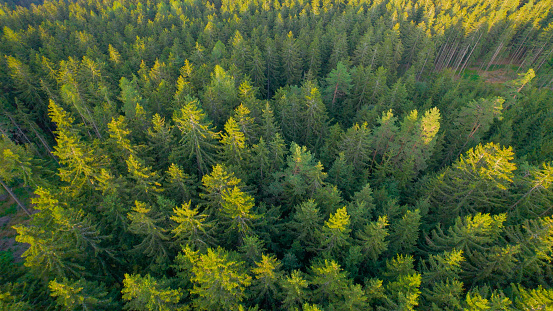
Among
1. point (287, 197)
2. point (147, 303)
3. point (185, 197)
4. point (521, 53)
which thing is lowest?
point (521, 53)

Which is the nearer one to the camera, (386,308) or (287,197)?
(386,308)

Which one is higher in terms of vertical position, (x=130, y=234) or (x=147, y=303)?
(x=147, y=303)

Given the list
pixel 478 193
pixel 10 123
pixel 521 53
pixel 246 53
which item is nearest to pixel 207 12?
pixel 246 53

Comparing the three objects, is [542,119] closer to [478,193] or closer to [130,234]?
[478,193]

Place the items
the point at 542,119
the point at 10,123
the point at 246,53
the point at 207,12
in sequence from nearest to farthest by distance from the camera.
→ the point at 10,123
the point at 542,119
the point at 246,53
the point at 207,12

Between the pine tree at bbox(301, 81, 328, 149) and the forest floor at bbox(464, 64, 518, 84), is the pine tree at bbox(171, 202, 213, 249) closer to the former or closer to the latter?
the pine tree at bbox(301, 81, 328, 149)

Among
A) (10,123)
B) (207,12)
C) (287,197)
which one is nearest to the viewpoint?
(287,197)

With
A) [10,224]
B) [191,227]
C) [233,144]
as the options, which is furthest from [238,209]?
[10,224]
